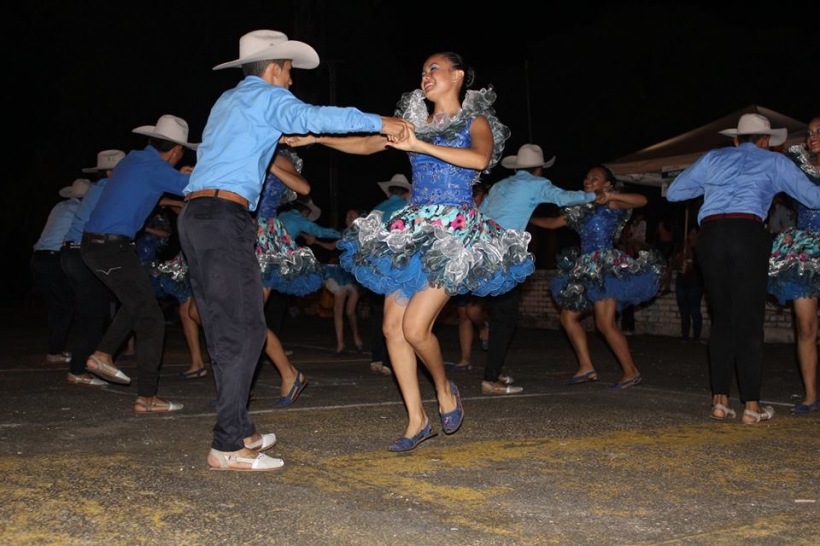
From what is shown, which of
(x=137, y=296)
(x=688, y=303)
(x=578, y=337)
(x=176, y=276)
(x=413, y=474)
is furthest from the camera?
(x=688, y=303)

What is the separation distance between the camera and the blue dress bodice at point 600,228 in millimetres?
8812

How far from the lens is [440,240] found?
5.51 metres

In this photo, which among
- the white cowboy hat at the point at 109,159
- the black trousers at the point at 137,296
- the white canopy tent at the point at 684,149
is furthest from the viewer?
the white canopy tent at the point at 684,149

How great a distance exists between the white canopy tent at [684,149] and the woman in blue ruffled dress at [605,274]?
6.31m

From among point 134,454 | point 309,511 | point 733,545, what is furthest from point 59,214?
point 733,545

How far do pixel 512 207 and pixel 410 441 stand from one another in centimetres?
328

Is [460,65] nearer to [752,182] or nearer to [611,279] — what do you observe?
[752,182]

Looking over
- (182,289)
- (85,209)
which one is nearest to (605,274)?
(182,289)

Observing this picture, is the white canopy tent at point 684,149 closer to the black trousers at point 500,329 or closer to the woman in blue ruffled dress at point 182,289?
the black trousers at point 500,329

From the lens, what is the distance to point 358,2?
2758cm

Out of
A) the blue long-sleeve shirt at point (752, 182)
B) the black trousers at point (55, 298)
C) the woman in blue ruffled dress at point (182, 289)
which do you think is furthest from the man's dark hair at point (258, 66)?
the black trousers at point (55, 298)

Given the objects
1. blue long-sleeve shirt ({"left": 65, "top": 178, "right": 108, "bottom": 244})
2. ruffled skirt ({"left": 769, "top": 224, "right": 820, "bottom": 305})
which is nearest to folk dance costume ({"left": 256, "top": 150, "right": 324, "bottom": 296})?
blue long-sleeve shirt ({"left": 65, "top": 178, "right": 108, "bottom": 244})

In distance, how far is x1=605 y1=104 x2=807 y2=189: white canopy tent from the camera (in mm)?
14773

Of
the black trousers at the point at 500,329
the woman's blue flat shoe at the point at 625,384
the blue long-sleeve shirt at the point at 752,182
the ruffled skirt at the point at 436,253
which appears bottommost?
the woman's blue flat shoe at the point at 625,384
